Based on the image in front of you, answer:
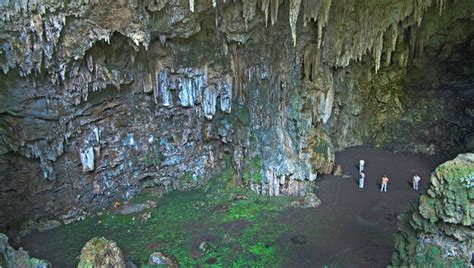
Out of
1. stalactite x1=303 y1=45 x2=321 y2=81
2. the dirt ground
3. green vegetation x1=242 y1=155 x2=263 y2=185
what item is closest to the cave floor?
the dirt ground

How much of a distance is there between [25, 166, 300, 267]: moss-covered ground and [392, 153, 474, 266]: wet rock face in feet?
18.4

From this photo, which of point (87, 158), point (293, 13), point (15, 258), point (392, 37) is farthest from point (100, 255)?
point (392, 37)

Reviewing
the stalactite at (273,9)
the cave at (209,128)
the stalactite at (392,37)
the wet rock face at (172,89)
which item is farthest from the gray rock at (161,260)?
the stalactite at (392,37)

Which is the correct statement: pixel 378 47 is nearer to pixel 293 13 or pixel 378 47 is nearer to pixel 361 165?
pixel 361 165

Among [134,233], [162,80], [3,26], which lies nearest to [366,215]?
[134,233]

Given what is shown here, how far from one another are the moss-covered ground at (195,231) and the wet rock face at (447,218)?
5597mm

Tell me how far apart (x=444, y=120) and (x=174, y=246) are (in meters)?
15.8

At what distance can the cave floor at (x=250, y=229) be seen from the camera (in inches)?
555

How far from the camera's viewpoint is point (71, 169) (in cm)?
1712

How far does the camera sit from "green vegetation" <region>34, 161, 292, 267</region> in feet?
47.0

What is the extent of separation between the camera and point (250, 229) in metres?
15.8

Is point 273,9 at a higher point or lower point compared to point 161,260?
higher

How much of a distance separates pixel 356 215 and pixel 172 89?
930 centimetres

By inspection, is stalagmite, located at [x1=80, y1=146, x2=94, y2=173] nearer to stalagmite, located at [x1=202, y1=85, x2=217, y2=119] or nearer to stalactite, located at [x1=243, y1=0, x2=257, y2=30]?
stalagmite, located at [x1=202, y1=85, x2=217, y2=119]
